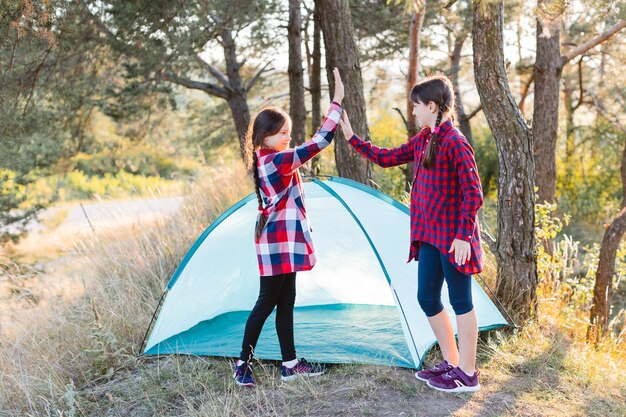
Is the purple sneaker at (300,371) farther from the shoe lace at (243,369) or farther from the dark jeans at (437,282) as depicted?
the dark jeans at (437,282)

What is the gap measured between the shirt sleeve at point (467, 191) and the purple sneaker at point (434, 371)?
2.47 ft

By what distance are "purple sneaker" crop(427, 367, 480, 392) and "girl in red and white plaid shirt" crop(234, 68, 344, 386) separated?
0.78m

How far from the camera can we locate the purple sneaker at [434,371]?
9.50ft

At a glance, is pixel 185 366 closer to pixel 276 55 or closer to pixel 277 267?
pixel 277 267

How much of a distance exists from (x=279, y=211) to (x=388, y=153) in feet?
2.02

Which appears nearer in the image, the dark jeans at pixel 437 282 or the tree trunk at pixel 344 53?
the dark jeans at pixel 437 282

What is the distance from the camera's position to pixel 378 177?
650 cm

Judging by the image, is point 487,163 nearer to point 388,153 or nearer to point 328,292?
point 328,292

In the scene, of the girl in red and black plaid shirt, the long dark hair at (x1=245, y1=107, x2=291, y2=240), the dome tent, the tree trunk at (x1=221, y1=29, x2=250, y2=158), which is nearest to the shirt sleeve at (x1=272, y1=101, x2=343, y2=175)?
the long dark hair at (x1=245, y1=107, x2=291, y2=240)

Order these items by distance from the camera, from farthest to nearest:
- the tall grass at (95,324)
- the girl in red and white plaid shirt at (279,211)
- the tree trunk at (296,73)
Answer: the tree trunk at (296,73)
the tall grass at (95,324)
the girl in red and white plaid shirt at (279,211)

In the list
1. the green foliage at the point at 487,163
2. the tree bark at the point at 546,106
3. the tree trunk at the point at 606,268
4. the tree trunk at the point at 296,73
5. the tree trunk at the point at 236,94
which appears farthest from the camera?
the green foliage at the point at 487,163

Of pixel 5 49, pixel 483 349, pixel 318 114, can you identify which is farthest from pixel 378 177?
pixel 5 49

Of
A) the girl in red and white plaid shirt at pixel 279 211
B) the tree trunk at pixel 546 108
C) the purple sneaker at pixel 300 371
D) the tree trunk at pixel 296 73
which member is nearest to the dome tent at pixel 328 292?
the purple sneaker at pixel 300 371

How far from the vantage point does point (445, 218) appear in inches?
104
